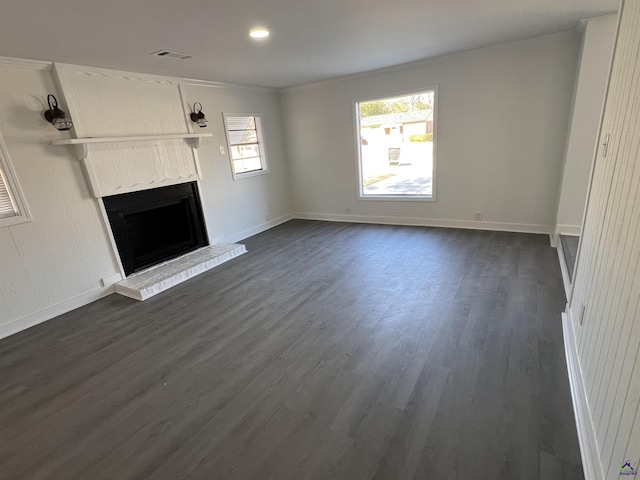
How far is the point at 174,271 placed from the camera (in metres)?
4.10

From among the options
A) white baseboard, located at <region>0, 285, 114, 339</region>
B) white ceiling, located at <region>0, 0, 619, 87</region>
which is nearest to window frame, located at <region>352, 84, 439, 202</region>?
white ceiling, located at <region>0, 0, 619, 87</region>

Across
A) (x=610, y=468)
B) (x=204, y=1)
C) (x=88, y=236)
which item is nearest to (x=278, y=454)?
(x=610, y=468)

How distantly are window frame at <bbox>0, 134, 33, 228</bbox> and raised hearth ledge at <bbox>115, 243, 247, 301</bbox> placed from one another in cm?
116

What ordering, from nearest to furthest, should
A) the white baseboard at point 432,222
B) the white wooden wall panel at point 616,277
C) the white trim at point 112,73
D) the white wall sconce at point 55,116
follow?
the white wooden wall panel at point 616,277, the white wall sconce at point 55,116, the white trim at point 112,73, the white baseboard at point 432,222

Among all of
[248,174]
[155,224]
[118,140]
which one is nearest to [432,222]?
[248,174]

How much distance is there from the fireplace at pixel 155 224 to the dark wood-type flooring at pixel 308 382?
0.73 meters

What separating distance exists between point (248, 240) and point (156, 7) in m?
3.75

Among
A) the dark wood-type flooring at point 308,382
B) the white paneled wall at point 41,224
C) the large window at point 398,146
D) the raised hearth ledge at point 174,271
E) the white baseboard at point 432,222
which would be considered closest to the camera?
the dark wood-type flooring at point 308,382

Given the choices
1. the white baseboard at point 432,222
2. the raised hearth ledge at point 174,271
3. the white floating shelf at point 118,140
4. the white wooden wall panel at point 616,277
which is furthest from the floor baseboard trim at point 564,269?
the white floating shelf at point 118,140

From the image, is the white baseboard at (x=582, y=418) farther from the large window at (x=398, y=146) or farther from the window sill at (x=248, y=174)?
the window sill at (x=248, y=174)

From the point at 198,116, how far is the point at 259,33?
207 cm

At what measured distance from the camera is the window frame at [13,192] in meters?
2.99

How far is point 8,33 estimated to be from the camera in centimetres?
240

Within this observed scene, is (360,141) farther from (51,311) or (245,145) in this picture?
(51,311)
